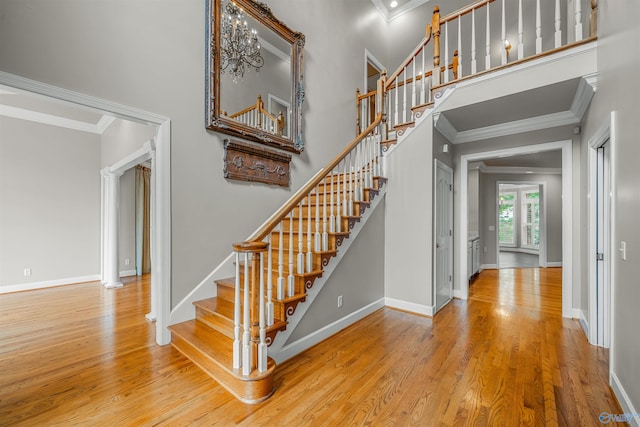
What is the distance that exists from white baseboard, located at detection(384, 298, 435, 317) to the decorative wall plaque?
2.16 metres

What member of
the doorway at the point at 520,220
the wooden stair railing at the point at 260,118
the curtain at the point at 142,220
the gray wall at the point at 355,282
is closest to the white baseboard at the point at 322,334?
the gray wall at the point at 355,282

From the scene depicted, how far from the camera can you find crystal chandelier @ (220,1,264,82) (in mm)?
2955

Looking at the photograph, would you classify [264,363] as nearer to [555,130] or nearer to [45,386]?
[45,386]

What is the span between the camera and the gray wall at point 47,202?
4.53 meters

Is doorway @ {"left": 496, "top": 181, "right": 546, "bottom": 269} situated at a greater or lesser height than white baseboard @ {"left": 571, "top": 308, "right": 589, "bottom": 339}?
greater

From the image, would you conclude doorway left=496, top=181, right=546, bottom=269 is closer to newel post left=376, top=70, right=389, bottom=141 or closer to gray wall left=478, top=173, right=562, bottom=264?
gray wall left=478, top=173, right=562, bottom=264

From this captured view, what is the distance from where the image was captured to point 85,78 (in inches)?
83.0

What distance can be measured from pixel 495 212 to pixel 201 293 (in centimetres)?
710

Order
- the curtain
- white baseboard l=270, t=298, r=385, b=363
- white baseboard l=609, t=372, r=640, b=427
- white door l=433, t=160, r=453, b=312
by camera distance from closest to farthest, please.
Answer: white baseboard l=609, t=372, r=640, b=427
white baseboard l=270, t=298, r=385, b=363
white door l=433, t=160, r=453, b=312
the curtain

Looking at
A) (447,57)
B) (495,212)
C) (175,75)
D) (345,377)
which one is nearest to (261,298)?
(345,377)

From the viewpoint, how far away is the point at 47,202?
4895 mm

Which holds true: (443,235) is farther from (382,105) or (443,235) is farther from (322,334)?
(322,334)

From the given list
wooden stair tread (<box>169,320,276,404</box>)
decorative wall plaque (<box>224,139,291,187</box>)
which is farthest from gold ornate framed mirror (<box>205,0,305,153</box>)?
wooden stair tread (<box>169,320,276,404</box>)

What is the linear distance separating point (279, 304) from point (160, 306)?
1187 mm
